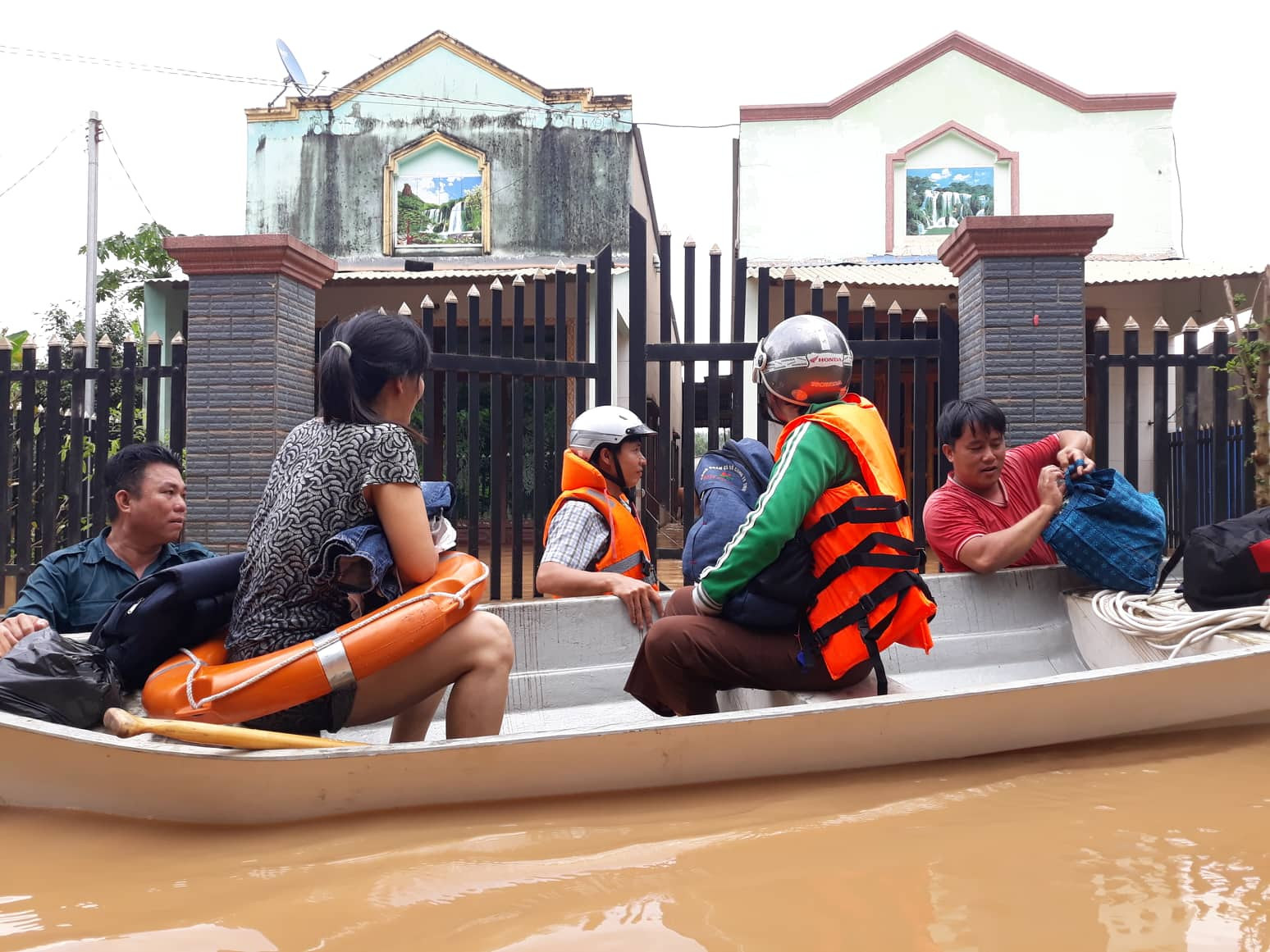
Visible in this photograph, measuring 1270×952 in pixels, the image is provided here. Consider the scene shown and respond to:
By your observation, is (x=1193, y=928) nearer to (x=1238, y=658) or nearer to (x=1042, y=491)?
(x=1238, y=658)

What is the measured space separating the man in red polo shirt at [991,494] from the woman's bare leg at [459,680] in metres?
2.23

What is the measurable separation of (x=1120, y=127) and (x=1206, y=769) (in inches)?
484

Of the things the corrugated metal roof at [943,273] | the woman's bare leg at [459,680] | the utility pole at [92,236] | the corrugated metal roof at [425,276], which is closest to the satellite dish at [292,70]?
the utility pole at [92,236]

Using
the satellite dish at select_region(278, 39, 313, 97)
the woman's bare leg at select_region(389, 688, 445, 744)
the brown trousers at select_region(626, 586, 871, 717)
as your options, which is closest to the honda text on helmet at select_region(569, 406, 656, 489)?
the brown trousers at select_region(626, 586, 871, 717)

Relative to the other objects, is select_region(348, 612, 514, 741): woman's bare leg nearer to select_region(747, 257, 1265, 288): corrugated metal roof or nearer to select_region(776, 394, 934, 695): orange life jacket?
select_region(776, 394, 934, 695): orange life jacket

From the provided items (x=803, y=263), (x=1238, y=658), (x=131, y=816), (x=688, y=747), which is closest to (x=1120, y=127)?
(x=803, y=263)

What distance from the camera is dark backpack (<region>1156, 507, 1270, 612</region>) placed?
3.17 metres

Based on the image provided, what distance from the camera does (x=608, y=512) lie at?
3873mm

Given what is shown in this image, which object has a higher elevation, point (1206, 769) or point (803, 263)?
point (803, 263)

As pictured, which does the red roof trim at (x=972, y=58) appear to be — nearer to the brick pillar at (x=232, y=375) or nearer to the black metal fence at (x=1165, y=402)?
the black metal fence at (x=1165, y=402)

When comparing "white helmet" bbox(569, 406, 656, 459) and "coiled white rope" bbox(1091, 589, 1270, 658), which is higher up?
"white helmet" bbox(569, 406, 656, 459)

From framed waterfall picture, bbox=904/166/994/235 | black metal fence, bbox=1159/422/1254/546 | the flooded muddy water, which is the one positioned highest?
framed waterfall picture, bbox=904/166/994/235

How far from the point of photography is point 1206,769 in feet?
8.50

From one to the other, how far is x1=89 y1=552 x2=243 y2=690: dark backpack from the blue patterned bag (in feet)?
10.3
